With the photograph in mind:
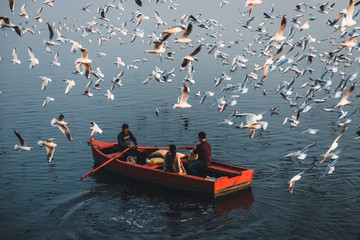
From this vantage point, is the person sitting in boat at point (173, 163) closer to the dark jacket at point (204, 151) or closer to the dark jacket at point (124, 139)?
the dark jacket at point (204, 151)

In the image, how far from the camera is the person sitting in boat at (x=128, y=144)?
2030cm

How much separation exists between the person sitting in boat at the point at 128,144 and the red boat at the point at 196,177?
1.59 feet

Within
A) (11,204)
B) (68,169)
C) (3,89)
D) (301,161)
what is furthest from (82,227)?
(3,89)

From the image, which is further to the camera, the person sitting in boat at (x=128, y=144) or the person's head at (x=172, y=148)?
the person sitting in boat at (x=128, y=144)

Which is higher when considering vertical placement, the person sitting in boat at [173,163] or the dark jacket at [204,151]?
the dark jacket at [204,151]

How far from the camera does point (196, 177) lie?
55.3ft

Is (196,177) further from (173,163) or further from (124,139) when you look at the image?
(124,139)

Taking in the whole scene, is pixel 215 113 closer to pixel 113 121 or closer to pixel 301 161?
pixel 113 121

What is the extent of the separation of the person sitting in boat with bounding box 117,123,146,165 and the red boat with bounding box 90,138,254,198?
484 mm

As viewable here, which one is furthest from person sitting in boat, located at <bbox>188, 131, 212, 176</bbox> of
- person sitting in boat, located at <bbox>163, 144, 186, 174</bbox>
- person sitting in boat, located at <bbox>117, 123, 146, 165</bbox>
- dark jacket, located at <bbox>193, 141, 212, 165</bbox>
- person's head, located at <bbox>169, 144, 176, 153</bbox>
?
person sitting in boat, located at <bbox>117, 123, 146, 165</bbox>

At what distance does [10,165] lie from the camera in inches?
849

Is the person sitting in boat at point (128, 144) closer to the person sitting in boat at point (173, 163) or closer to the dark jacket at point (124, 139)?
the dark jacket at point (124, 139)

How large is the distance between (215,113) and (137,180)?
16188 millimetres

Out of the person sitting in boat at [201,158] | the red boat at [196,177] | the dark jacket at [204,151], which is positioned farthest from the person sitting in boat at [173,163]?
the dark jacket at [204,151]
